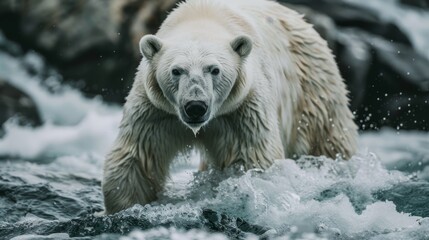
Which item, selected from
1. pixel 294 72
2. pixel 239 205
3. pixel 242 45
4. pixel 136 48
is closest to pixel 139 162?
pixel 239 205

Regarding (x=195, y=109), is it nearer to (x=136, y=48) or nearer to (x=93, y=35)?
(x=136, y=48)

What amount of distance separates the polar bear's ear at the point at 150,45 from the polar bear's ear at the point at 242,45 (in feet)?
1.56

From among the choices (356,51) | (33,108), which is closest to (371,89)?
(356,51)

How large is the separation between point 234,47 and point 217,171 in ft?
3.08

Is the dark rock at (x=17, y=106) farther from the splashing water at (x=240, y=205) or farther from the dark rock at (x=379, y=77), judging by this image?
the dark rock at (x=379, y=77)

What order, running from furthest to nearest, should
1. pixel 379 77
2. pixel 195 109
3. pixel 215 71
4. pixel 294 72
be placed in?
pixel 379 77 < pixel 294 72 < pixel 215 71 < pixel 195 109

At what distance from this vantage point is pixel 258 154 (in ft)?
19.5

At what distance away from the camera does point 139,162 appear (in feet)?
19.6

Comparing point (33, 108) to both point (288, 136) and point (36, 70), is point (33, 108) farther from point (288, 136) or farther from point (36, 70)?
point (288, 136)

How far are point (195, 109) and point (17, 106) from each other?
22.6 ft

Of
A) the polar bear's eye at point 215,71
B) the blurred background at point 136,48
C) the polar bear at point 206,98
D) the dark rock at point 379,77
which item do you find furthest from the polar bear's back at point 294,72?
the blurred background at point 136,48

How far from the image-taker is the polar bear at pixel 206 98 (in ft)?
18.1

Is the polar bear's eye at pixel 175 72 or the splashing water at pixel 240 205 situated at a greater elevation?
the polar bear's eye at pixel 175 72

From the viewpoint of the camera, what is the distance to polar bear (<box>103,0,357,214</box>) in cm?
552
